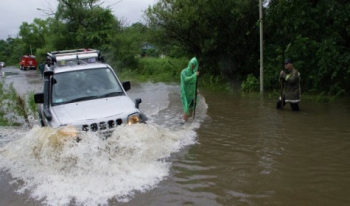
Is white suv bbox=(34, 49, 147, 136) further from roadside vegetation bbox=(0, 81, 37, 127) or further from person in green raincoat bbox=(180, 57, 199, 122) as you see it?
roadside vegetation bbox=(0, 81, 37, 127)

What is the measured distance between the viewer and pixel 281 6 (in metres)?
12.7

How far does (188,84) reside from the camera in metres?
8.94

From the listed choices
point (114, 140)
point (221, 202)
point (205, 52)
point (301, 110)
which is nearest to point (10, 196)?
point (114, 140)

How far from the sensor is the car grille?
5.60 metres

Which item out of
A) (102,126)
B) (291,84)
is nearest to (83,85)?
(102,126)

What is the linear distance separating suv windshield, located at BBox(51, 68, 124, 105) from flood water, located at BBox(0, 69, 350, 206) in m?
0.79

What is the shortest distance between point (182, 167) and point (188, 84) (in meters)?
3.52

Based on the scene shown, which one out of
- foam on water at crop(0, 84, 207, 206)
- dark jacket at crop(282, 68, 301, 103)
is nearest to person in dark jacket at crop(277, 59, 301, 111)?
dark jacket at crop(282, 68, 301, 103)

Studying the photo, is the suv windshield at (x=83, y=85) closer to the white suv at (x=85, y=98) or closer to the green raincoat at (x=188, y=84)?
the white suv at (x=85, y=98)

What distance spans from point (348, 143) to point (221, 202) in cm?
368

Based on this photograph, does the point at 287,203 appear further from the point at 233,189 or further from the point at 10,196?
the point at 10,196

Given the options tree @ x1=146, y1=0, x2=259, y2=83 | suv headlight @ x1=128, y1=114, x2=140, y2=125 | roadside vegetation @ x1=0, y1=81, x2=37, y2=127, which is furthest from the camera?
tree @ x1=146, y1=0, x2=259, y2=83

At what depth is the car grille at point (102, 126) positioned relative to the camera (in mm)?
5602

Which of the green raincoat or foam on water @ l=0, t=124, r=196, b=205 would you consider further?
the green raincoat
